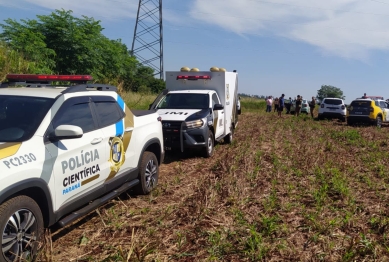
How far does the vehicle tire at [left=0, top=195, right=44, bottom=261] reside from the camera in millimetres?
3369

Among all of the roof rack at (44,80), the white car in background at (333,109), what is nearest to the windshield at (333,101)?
the white car in background at (333,109)

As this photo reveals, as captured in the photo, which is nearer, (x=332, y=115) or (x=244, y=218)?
(x=244, y=218)

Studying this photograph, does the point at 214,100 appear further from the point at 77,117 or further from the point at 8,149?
the point at 8,149

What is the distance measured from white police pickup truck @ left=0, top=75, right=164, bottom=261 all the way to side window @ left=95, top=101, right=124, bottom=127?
0.6 inches

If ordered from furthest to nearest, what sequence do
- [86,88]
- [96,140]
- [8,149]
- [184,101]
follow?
[184,101], [86,88], [96,140], [8,149]

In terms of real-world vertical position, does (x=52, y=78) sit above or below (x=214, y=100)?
above

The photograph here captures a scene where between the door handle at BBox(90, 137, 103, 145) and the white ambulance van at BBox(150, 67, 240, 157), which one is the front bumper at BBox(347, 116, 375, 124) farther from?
the door handle at BBox(90, 137, 103, 145)

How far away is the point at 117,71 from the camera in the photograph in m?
26.5

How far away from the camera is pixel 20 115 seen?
4.18 meters

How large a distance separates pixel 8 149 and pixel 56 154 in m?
0.57

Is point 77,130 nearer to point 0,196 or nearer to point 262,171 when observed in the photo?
point 0,196

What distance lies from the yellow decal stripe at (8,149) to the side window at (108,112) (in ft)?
4.98

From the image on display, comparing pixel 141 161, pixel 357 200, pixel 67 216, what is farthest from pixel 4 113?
pixel 357 200

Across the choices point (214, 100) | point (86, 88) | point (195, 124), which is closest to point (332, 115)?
point (214, 100)
